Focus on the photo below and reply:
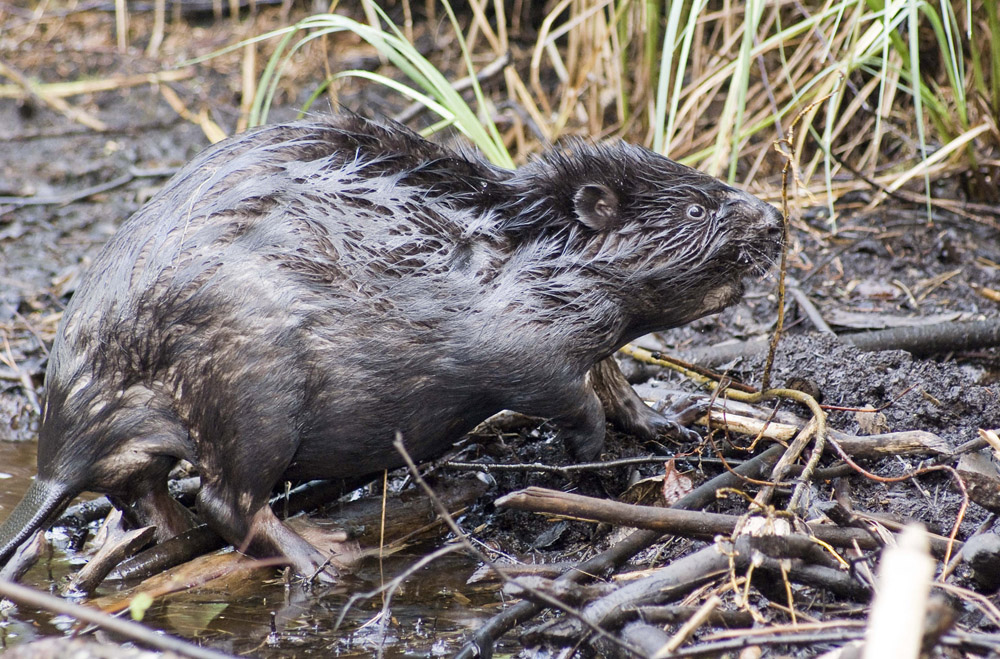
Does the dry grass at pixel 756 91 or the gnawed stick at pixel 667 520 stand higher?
the dry grass at pixel 756 91

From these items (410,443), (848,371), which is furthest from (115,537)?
(848,371)

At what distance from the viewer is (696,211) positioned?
10.5ft

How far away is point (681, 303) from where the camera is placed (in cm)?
326

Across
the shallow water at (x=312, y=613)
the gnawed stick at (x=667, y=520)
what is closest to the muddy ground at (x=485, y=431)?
the shallow water at (x=312, y=613)

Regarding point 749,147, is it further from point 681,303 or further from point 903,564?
point 903,564

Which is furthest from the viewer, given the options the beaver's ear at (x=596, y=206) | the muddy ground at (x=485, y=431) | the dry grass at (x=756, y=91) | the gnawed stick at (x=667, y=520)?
the dry grass at (x=756, y=91)

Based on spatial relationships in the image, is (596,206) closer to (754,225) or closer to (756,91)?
(754,225)

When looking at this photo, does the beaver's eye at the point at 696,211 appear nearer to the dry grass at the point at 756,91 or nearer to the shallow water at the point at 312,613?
the dry grass at the point at 756,91

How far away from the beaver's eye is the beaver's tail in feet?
6.39

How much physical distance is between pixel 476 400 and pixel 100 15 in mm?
5682

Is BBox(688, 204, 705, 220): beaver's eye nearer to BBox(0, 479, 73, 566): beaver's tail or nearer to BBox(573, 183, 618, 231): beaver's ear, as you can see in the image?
BBox(573, 183, 618, 231): beaver's ear

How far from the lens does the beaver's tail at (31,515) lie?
9.65 feet

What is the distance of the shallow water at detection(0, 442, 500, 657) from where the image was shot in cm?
263

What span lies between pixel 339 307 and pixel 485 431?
0.92 m
